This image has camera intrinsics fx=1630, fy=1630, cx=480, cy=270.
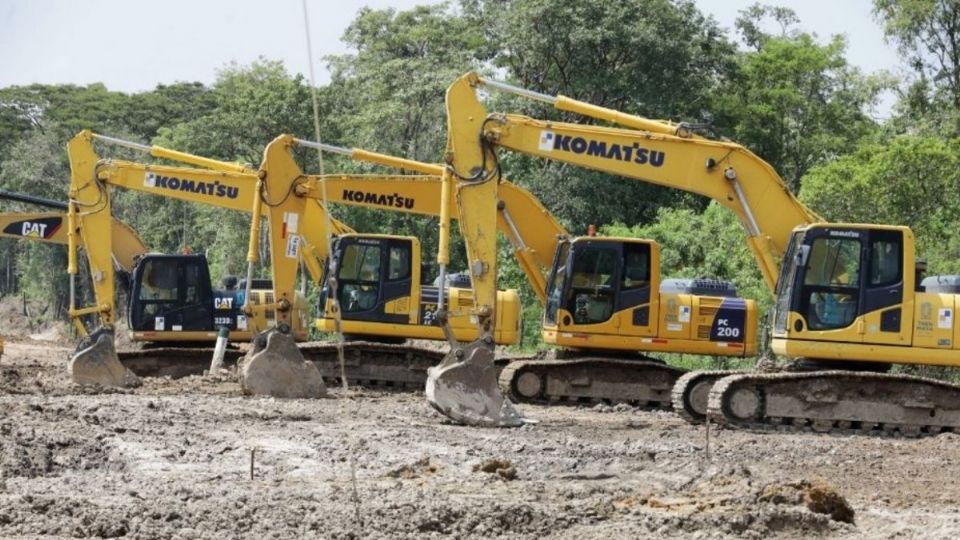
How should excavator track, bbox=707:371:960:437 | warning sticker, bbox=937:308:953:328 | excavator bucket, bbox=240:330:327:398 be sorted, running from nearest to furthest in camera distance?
warning sticker, bbox=937:308:953:328 → excavator track, bbox=707:371:960:437 → excavator bucket, bbox=240:330:327:398

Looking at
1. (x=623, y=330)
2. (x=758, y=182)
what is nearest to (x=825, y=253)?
(x=758, y=182)

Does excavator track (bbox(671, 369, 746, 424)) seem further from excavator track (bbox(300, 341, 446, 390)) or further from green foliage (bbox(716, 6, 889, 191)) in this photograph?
green foliage (bbox(716, 6, 889, 191))

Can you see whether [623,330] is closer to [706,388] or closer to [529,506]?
[706,388]

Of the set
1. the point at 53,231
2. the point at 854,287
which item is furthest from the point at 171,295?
the point at 854,287

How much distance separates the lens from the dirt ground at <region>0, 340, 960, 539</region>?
37.2ft

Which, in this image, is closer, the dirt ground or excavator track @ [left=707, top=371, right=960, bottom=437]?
the dirt ground

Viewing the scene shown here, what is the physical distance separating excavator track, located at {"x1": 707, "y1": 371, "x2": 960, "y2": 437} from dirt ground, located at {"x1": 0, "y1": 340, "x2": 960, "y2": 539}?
0.61 metres

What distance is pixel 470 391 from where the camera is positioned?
18.9 meters

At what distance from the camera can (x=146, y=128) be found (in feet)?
222

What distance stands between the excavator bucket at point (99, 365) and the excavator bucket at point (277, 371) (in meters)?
2.88

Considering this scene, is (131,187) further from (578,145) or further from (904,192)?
(904,192)

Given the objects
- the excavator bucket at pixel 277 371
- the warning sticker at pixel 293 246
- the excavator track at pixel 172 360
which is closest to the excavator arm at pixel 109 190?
the excavator track at pixel 172 360

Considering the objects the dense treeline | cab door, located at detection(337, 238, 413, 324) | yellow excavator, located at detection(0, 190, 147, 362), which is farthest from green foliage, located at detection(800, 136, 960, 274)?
yellow excavator, located at detection(0, 190, 147, 362)

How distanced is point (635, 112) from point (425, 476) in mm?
28149
